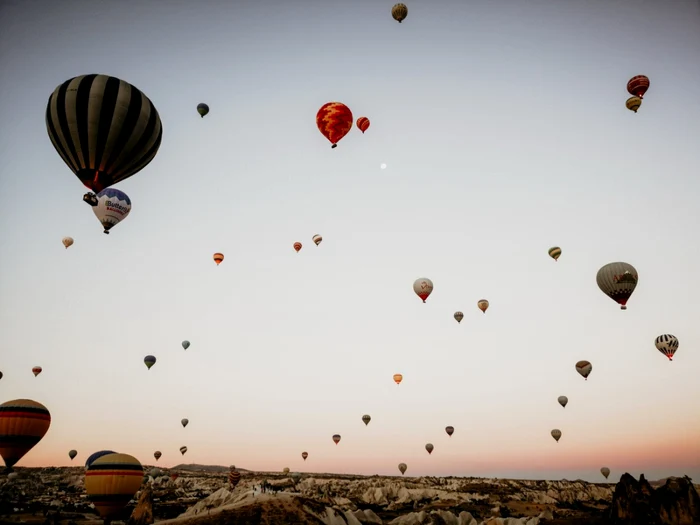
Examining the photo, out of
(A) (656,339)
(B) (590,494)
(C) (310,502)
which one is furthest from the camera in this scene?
(B) (590,494)

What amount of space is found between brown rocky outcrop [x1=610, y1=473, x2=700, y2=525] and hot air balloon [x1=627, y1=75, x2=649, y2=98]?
26194 mm

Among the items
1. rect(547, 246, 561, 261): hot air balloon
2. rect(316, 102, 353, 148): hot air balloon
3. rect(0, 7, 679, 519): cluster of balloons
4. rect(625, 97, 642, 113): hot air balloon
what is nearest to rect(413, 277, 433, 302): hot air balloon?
rect(547, 246, 561, 261): hot air balloon

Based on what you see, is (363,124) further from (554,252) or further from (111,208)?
(554,252)

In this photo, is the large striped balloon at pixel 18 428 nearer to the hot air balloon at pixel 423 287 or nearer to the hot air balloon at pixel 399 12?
the hot air balloon at pixel 423 287

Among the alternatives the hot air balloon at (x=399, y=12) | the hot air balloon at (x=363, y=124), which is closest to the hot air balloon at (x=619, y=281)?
the hot air balloon at (x=363, y=124)

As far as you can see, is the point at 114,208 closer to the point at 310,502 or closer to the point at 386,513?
the point at 310,502

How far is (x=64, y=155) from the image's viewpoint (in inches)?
628

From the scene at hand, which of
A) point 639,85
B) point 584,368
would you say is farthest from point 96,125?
point 584,368

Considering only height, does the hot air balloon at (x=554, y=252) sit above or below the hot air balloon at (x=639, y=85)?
below

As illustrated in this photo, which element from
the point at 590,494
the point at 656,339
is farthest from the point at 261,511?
the point at 590,494

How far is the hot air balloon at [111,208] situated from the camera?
81.6ft

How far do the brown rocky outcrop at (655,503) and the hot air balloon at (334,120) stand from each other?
2589 centimetres

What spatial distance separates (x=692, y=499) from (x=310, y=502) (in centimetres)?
2051

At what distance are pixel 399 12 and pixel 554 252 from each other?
81.8 feet
